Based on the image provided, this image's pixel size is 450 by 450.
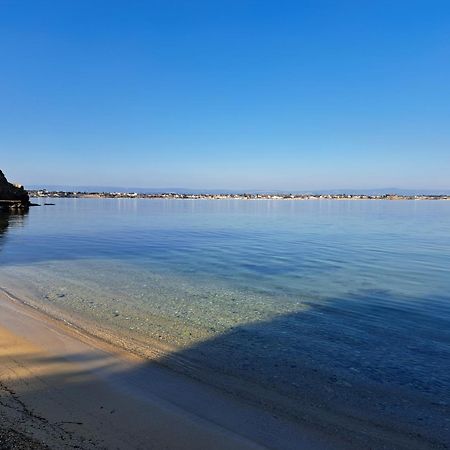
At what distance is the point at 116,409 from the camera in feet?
18.6

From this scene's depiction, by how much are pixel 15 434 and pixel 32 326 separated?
17.3ft

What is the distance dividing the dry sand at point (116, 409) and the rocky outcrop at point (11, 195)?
8506 cm

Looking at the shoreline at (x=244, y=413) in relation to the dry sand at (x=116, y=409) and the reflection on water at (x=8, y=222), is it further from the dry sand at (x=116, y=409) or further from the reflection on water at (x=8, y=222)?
the reflection on water at (x=8, y=222)

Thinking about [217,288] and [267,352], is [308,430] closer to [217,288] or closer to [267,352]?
[267,352]

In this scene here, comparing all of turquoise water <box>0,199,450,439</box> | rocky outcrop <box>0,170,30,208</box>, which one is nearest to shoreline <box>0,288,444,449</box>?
turquoise water <box>0,199,450,439</box>

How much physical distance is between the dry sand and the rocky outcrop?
85.1 m

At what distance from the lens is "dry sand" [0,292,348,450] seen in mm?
4887

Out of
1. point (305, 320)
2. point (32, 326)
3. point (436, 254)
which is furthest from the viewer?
point (436, 254)

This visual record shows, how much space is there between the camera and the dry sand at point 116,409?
4.89m

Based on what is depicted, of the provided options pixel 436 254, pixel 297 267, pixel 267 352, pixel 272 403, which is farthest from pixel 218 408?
pixel 436 254

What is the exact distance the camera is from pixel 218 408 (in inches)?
234

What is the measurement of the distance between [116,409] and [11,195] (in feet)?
299

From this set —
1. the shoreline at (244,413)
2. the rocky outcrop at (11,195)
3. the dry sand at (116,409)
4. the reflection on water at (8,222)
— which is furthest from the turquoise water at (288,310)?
the rocky outcrop at (11,195)

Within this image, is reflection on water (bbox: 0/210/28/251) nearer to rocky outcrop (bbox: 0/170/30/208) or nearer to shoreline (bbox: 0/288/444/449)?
shoreline (bbox: 0/288/444/449)
